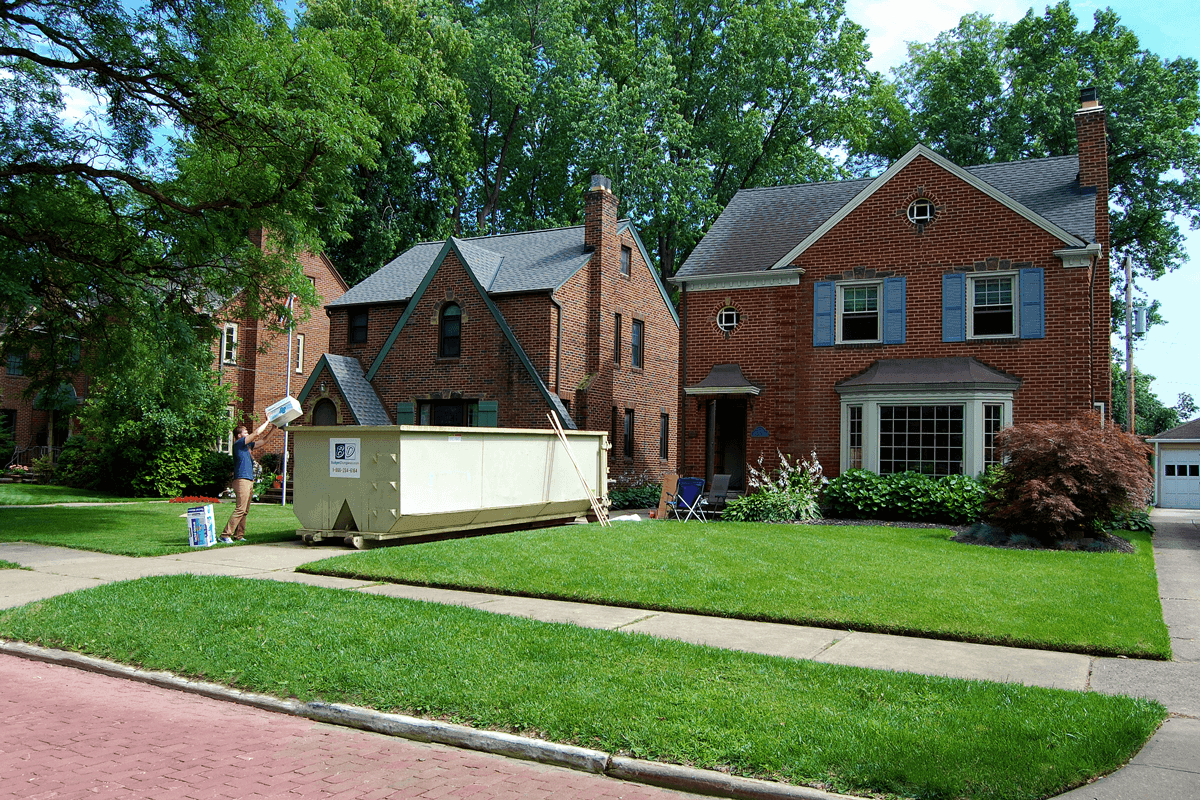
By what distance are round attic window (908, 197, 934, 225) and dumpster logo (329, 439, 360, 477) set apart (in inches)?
549

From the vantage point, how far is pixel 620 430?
89.6 feet

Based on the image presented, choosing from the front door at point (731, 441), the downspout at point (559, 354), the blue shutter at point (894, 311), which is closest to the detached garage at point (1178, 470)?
the blue shutter at point (894, 311)

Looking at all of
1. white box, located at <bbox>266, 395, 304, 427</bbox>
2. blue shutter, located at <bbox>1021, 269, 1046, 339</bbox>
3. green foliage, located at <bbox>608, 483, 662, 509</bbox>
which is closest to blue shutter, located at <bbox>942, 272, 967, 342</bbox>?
blue shutter, located at <bbox>1021, 269, 1046, 339</bbox>

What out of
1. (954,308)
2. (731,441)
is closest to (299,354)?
(731,441)

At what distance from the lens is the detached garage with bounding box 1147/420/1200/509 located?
108 feet

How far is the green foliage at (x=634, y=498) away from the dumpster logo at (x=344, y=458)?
1212 centimetres

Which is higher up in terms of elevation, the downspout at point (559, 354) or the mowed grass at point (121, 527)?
the downspout at point (559, 354)

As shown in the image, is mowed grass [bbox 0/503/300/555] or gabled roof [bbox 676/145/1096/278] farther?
gabled roof [bbox 676/145/1096/278]

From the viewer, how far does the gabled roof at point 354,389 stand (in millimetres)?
25938

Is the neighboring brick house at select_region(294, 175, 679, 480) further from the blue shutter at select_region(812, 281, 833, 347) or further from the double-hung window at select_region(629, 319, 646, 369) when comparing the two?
the blue shutter at select_region(812, 281, 833, 347)

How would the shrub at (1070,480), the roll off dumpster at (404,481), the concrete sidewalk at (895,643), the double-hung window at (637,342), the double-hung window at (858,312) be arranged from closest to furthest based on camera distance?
1. the concrete sidewalk at (895,643)
2. the roll off dumpster at (404,481)
3. the shrub at (1070,480)
4. the double-hung window at (858,312)
5. the double-hung window at (637,342)

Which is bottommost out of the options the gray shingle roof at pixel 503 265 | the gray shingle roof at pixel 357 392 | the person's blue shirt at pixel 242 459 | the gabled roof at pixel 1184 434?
the person's blue shirt at pixel 242 459

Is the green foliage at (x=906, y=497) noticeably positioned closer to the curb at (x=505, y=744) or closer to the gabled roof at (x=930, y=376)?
the gabled roof at (x=930, y=376)

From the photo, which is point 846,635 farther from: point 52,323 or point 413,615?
point 52,323
